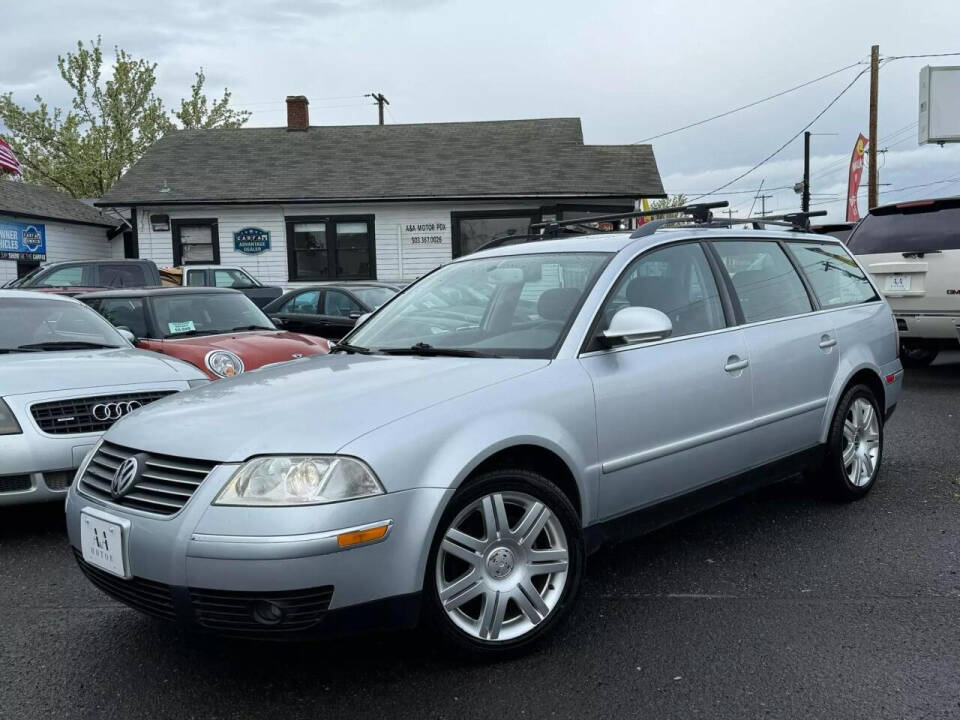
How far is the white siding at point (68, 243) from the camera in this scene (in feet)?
74.1

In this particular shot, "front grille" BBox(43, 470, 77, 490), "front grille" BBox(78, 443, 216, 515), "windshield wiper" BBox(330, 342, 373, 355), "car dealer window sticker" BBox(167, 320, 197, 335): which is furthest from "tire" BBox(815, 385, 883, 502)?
"car dealer window sticker" BBox(167, 320, 197, 335)

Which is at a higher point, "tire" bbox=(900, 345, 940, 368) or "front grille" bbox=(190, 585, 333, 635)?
"front grille" bbox=(190, 585, 333, 635)

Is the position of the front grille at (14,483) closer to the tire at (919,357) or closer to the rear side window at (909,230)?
the rear side window at (909,230)

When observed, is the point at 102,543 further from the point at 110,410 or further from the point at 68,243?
the point at 68,243

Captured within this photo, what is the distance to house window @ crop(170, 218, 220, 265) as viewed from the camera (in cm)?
2106

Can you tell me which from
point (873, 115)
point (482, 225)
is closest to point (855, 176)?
point (873, 115)

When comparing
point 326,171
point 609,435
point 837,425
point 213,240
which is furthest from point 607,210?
point 609,435

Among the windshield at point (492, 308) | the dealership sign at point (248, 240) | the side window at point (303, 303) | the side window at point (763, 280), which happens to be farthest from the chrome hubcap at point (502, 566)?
the dealership sign at point (248, 240)

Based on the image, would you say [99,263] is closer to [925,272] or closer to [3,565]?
[3,565]

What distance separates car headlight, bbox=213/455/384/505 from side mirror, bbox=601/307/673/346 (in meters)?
1.23

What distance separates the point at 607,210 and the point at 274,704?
18.9 meters

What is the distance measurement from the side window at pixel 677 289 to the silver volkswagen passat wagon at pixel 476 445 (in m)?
0.01

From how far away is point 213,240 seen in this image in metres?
21.1

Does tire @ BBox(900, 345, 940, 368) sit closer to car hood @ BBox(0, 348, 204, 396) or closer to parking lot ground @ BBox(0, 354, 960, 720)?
parking lot ground @ BBox(0, 354, 960, 720)
